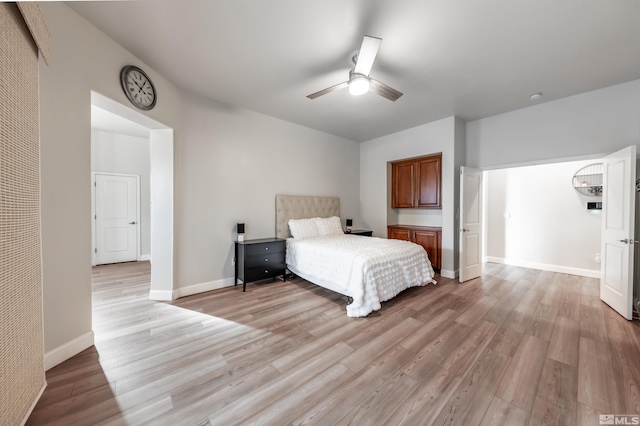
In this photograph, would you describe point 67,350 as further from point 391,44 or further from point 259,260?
point 391,44

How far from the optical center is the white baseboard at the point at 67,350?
5.81 ft

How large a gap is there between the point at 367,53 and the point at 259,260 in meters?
3.03

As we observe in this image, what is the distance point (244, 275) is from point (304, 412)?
232 centimetres

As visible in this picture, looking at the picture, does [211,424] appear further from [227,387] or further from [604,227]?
[604,227]

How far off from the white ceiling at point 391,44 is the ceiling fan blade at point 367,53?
221 millimetres

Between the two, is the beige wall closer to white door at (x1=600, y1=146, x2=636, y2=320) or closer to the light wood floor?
the light wood floor

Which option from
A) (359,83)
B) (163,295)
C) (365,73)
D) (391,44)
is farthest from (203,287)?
(391,44)

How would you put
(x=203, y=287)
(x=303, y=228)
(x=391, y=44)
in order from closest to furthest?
(x=391, y=44) < (x=203, y=287) < (x=303, y=228)

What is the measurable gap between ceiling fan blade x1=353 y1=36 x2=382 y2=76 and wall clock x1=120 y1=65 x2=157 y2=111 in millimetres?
2395

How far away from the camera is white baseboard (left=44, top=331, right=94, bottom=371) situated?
1.77 m

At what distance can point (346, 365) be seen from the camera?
6.14 feet

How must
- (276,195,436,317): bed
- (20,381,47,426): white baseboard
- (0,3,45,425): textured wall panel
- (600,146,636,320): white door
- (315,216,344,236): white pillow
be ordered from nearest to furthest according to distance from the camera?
(0,3,45,425): textured wall panel < (20,381,47,426): white baseboard < (600,146,636,320): white door < (276,195,436,317): bed < (315,216,344,236): white pillow

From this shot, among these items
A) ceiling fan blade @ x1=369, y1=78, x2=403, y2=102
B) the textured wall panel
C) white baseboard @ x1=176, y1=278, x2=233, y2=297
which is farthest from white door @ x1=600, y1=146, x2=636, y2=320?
the textured wall panel

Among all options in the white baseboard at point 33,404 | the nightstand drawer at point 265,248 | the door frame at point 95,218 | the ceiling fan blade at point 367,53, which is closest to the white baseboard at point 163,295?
the nightstand drawer at point 265,248
